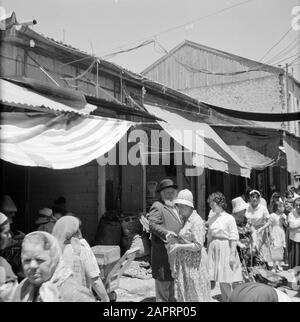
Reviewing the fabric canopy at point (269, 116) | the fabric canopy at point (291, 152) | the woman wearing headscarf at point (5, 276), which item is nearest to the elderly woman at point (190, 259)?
the woman wearing headscarf at point (5, 276)

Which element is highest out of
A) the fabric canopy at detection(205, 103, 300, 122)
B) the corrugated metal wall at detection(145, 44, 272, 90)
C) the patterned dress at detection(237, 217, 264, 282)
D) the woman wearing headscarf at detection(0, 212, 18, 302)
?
the corrugated metal wall at detection(145, 44, 272, 90)

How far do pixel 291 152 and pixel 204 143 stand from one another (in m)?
3.68

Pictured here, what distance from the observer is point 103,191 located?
7.78m

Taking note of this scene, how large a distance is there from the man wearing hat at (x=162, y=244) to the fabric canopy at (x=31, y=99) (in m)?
1.82

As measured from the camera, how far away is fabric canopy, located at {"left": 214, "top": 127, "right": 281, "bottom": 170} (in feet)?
31.2

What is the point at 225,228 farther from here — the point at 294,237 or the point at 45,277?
the point at 45,277

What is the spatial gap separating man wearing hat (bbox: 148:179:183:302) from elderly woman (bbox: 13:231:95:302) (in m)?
2.23

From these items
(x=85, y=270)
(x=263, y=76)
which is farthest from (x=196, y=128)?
(x=263, y=76)

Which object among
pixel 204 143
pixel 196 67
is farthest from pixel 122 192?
pixel 196 67

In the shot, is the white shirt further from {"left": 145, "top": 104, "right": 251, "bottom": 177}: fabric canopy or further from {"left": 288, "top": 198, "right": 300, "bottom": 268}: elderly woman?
{"left": 145, "top": 104, "right": 251, "bottom": 177}: fabric canopy

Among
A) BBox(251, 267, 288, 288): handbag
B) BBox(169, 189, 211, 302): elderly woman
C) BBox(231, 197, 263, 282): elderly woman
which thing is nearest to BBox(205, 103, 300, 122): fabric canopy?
BBox(231, 197, 263, 282): elderly woman

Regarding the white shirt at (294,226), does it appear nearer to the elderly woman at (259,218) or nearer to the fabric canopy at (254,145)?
the elderly woman at (259,218)

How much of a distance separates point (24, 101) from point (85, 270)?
7.89 feet

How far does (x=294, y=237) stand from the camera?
634 centimetres
